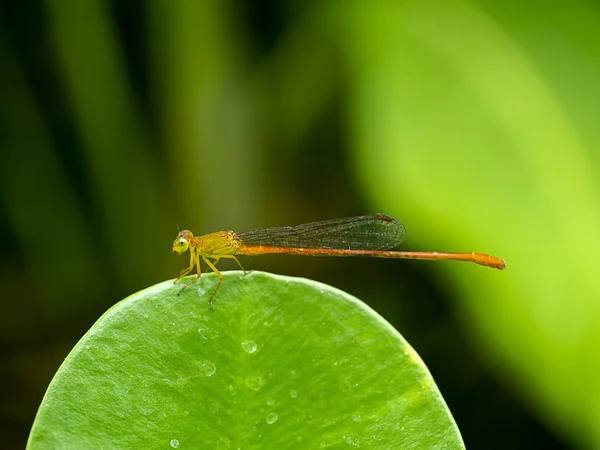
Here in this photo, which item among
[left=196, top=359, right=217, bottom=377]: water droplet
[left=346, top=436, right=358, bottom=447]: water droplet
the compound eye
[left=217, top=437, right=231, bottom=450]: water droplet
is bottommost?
[left=346, top=436, right=358, bottom=447]: water droplet

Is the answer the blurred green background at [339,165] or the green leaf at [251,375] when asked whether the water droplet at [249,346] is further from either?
the blurred green background at [339,165]

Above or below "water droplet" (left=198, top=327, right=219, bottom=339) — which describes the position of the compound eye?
above

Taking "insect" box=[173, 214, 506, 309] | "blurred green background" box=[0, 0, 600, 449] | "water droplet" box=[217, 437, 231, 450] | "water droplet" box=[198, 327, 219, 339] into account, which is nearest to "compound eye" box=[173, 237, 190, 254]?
"insect" box=[173, 214, 506, 309]

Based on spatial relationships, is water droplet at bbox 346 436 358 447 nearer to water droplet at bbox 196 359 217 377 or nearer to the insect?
water droplet at bbox 196 359 217 377

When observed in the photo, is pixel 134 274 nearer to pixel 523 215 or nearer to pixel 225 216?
pixel 225 216

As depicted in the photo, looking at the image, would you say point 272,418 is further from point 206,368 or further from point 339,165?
point 339,165

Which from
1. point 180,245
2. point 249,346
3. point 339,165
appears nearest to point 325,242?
point 180,245

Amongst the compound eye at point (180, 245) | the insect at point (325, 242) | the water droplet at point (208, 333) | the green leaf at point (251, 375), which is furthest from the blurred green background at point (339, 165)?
the water droplet at point (208, 333)

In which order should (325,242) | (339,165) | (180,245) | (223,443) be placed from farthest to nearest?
1. (339,165)
2. (325,242)
3. (180,245)
4. (223,443)
